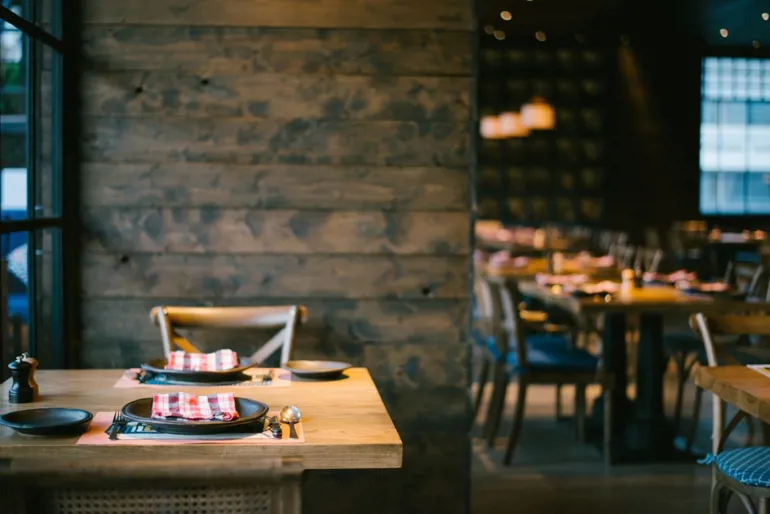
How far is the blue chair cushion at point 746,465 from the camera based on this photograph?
9.09 ft

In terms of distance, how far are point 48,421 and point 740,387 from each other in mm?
1759

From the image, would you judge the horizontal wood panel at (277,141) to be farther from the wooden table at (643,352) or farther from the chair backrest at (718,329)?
the wooden table at (643,352)

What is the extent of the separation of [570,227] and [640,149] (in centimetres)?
144

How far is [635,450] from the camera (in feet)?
17.0

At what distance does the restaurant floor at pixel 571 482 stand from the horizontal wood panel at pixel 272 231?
51.7 inches

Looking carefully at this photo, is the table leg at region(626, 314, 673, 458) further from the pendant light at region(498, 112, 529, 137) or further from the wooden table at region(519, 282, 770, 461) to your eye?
the pendant light at region(498, 112, 529, 137)

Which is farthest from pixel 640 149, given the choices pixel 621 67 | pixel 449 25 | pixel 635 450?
pixel 449 25

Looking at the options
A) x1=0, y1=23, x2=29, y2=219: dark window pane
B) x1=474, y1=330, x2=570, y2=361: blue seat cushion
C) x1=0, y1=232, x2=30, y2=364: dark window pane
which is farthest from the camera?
x1=474, y1=330, x2=570, y2=361: blue seat cushion

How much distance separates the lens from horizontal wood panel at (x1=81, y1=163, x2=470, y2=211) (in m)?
3.59

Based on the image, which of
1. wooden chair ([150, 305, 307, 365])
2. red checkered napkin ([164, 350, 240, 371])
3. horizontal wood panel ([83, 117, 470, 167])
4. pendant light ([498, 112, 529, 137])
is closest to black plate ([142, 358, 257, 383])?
red checkered napkin ([164, 350, 240, 371])

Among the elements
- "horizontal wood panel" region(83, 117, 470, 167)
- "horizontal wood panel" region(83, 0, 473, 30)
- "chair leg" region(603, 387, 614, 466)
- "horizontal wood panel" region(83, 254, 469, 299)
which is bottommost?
"chair leg" region(603, 387, 614, 466)

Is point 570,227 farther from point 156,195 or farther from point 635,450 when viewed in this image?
point 156,195

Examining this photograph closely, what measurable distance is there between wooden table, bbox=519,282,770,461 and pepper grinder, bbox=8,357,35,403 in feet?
10.3

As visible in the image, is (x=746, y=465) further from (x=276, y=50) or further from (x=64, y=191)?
(x=64, y=191)
